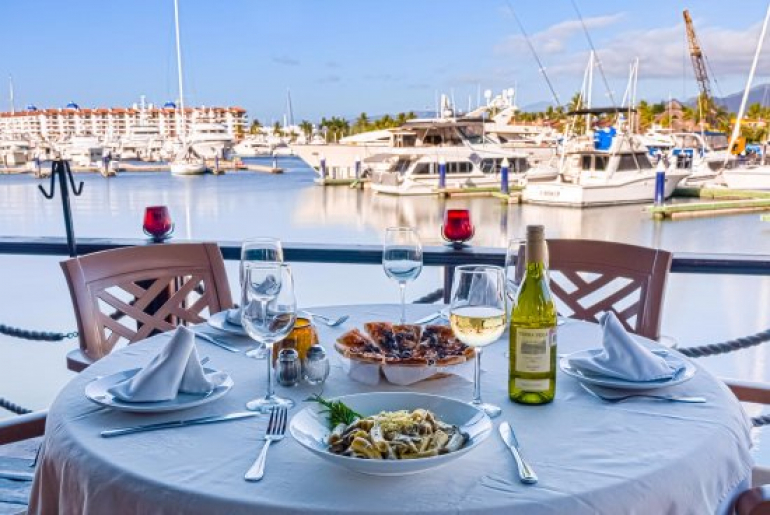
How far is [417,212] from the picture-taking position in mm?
22344

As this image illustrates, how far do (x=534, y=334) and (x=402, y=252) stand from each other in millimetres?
558

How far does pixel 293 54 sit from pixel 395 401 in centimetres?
3643

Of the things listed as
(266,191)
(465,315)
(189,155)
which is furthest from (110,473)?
(189,155)

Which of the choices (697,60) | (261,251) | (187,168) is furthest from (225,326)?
(187,168)

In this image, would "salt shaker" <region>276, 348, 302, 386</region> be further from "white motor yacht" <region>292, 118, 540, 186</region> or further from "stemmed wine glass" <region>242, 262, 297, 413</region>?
"white motor yacht" <region>292, 118, 540, 186</region>

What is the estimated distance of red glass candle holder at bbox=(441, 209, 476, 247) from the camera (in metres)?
2.72

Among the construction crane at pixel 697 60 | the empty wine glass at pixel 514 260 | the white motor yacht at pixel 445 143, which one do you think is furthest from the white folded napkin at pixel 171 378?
the construction crane at pixel 697 60

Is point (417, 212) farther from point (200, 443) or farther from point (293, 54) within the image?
point (200, 443)

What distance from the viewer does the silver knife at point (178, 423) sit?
42.2 inches

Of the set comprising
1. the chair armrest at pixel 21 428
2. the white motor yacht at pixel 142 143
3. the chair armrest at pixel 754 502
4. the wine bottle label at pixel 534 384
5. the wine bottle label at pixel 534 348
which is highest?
the white motor yacht at pixel 142 143

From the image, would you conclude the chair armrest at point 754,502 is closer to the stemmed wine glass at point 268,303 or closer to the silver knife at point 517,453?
the silver knife at point 517,453

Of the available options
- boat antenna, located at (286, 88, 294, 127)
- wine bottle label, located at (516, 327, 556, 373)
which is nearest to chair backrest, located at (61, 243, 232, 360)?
wine bottle label, located at (516, 327, 556, 373)

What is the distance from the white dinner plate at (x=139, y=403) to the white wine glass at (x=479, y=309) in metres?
0.41

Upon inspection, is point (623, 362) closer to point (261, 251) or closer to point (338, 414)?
point (338, 414)
